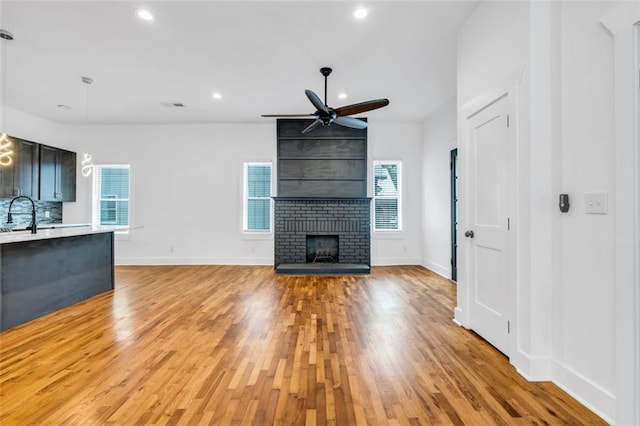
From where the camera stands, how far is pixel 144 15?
2.96 meters

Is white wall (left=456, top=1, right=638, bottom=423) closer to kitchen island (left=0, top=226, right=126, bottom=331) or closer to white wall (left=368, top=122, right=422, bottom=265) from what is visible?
white wall (left=368, top=122, right=422, bottom=265)

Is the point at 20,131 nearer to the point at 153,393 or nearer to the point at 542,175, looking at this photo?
the point at 153,393

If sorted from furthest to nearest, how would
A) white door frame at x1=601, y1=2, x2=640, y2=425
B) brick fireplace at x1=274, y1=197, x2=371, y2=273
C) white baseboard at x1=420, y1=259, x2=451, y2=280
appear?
1. brick fireplace at x1=274, y1=197, x2=371, y2=273
2. white baseboard at x1=420, y1=259, x2=451, y2=280
3. white door frame at x1=601, y1=2, x2=640, y2=425

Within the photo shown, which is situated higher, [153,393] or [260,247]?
[260,247]

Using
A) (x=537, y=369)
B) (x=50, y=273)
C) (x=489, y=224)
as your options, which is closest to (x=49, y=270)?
(x=50, y=273)

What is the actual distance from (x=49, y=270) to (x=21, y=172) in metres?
3.18

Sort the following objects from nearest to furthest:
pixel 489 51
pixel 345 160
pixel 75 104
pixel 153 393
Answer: pixel 153 393 → pixel 489 51 → pixel 75 104 → pixel 345 160

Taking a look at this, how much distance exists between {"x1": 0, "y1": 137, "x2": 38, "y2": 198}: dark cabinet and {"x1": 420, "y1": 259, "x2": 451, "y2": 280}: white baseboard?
303 inches

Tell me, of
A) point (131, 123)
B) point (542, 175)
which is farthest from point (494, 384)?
point (131, 123)

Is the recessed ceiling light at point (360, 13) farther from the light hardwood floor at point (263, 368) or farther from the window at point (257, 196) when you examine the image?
the window at point (257, 196)

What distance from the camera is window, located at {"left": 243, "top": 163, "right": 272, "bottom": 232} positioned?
6.63m

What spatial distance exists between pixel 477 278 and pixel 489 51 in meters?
2.04

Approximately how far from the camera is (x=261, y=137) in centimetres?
656

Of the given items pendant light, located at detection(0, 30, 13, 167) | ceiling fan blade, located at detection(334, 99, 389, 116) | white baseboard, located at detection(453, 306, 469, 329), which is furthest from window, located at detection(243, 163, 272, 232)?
white baseboard, located at detection(453, 306, 469, 329)
